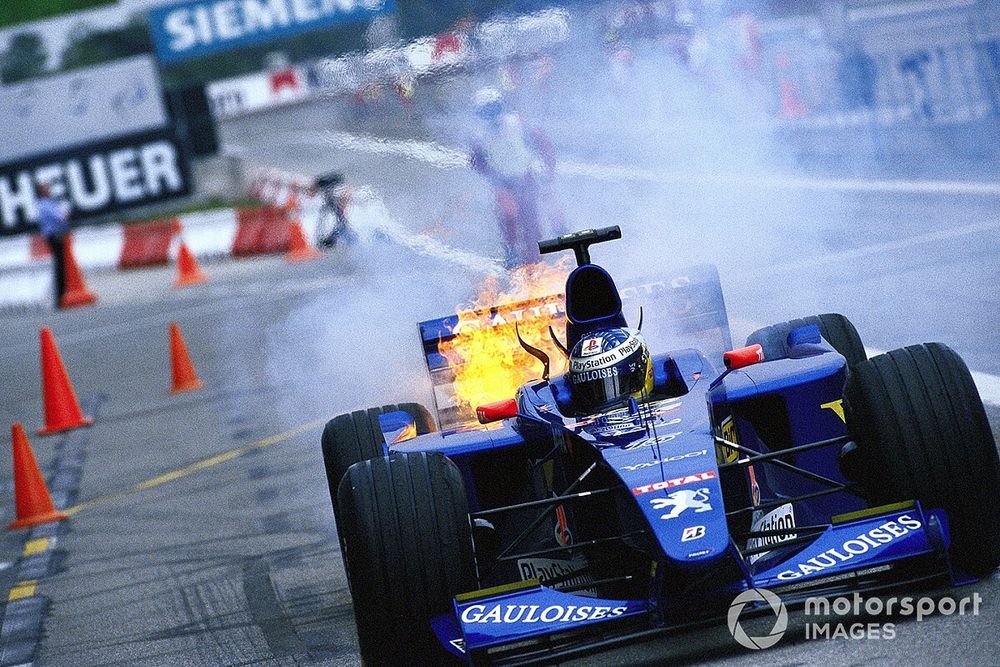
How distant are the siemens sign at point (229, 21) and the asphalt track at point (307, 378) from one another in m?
17.9

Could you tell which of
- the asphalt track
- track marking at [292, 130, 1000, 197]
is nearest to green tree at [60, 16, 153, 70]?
the asphalt track

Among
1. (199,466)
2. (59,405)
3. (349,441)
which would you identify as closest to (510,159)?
(199,466)

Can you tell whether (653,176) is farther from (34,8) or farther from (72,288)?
(34,8)

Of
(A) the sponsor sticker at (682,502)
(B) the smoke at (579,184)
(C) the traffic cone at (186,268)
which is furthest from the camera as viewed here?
(C) the traffic cone at (186,268)

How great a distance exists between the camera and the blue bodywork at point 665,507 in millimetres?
6188

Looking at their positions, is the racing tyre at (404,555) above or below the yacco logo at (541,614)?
above

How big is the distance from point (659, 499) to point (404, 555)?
100cm

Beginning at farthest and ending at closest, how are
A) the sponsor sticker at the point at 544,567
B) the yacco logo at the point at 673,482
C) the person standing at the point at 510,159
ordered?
→ the person standing at the point at 510,159 → the sponsor sticker at the point at 544,567 → the yacco logo at the point at 673,482

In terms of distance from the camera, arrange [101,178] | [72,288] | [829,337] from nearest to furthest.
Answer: [829,337] → [72,288] → [101,178]

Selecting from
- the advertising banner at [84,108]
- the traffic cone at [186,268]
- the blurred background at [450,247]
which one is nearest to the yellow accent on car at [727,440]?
the blurred background at [450,247]

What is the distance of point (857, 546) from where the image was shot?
6258mm

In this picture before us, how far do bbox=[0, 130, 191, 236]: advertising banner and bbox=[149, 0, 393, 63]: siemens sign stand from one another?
11.1 metres

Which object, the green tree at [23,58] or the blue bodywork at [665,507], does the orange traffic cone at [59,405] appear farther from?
the green tree at [23,58]

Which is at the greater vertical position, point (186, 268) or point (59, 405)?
point (186, 268)
